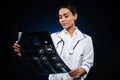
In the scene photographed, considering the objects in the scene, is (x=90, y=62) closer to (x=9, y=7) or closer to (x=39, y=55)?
(x=39, y=55)

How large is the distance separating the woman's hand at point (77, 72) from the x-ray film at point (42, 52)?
4 centimetres

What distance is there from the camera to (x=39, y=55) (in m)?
2.54

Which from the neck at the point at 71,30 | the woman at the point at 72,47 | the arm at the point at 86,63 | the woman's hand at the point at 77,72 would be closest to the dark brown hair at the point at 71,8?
the woman at the point at 72,47

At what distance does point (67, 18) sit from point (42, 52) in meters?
0.29

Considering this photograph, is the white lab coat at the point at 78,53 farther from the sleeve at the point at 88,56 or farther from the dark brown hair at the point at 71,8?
the dark brown hair at the point at 71,8

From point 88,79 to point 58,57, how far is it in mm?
256

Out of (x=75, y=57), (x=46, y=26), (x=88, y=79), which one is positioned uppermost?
(x=46, y=26)

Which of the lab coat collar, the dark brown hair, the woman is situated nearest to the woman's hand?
the woman

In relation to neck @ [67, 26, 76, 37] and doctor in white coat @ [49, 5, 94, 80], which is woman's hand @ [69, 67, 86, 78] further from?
neck @ [67, 26, 76, 37]

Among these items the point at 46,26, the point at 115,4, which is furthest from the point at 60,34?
the point at 115,4

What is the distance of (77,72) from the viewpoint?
8.23ft

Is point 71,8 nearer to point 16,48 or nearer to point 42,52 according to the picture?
point 42,52

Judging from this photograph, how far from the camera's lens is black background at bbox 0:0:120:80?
257 cm

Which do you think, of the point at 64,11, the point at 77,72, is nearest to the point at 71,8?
the point at 64,11
